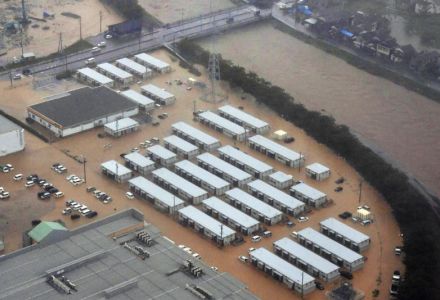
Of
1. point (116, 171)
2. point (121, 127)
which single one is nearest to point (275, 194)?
point (116, 171)

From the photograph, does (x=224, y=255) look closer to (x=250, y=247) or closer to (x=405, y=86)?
(x=250, y=247)

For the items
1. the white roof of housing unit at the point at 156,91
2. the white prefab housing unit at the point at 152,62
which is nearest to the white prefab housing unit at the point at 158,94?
the white roof of housing unit at the point at 156,91

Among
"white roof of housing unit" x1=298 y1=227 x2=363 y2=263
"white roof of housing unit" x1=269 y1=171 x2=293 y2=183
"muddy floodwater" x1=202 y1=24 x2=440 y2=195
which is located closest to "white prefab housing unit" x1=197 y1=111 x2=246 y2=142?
"white roof of housing unit" x1=269 y1=171 x2=293 y2=183

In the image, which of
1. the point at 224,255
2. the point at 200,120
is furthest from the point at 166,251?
the point at 200,120

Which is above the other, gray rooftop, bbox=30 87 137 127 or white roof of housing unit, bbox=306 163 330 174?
white roof of housing unit, bbox=306 163 330 174

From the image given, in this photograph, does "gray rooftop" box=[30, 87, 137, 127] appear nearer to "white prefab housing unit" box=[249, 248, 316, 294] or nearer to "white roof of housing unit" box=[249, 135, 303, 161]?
"white roof of housing unit" box=[249, 135, 303, 161]

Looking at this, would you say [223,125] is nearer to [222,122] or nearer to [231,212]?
[222,122]
